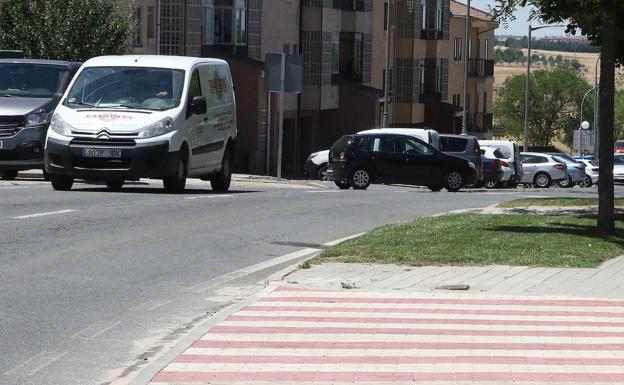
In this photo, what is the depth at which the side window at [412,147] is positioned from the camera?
36844 millimetres

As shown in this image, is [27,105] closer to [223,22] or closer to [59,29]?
[59,29]

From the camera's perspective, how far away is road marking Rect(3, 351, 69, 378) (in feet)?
29.7

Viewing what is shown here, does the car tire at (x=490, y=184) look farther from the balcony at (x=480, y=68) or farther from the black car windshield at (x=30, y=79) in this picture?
the balcony at (x=480, y=68)

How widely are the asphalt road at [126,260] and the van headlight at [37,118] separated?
53.2 inches

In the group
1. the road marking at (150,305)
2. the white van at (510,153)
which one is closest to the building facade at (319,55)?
the white van at (510,153)

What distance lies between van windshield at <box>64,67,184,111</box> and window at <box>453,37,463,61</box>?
68.0 m

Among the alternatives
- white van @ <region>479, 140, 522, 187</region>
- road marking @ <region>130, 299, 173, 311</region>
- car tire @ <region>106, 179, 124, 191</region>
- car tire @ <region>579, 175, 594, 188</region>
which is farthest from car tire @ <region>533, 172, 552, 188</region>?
road marking @ <region>130, 299, 173, 311</region>

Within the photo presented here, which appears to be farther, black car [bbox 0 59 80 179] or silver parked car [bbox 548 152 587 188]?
silver parked car [bbox 548 152 587 188]

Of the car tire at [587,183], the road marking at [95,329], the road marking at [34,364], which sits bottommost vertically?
the car tire at [587,183]

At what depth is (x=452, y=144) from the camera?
42.8 m

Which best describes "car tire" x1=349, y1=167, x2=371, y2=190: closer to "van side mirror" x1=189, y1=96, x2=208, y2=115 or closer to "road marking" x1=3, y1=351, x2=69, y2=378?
"van side mirror" x1=189, y1=96, x2=208, y2=115

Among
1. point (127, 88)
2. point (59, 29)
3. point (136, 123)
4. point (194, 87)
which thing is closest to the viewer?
point (136, 123)

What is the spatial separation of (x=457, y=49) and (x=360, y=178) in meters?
56.6

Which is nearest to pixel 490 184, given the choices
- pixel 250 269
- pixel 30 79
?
pixel 30 79
